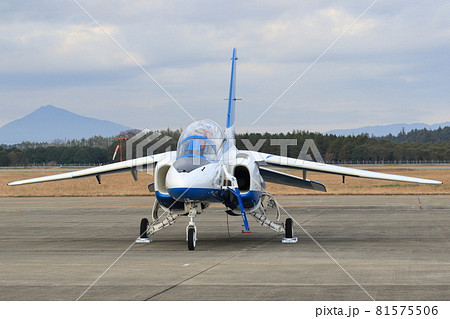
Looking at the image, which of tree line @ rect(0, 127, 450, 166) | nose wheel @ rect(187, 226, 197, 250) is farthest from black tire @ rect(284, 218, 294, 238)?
tree line @ rect(0, 127, 450, 166)

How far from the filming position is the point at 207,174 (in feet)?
51.1

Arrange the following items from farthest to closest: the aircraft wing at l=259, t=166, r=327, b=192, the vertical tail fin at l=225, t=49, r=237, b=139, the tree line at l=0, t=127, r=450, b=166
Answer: the tree line at l=0, t=127, r=450, b=166
the aircraft wing at l=259, t=166, r=327, b=192
the vertical tail fin at l=225, t=49, r=237, b=139

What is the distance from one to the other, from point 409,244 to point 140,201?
23.6 metres

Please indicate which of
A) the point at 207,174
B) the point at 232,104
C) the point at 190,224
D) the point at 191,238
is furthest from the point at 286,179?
the point at 207,174

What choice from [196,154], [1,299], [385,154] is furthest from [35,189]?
[385,154]

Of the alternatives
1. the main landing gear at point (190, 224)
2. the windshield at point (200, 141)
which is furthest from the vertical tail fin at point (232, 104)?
the main landing gear at point (190, 224)

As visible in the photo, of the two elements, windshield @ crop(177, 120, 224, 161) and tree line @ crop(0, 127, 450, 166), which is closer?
windshield @ crop(177, 120, 224, 161)

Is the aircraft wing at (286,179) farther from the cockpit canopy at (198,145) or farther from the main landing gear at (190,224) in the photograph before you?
the cockpit canopy at (198,145)

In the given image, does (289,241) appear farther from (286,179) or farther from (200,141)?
(200,141)

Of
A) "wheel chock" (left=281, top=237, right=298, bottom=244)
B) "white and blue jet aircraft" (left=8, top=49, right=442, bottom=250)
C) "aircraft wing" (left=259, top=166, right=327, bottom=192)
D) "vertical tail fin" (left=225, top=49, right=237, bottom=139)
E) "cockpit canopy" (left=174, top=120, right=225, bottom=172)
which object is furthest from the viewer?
"aircraft wing" (left=259, top=166, right=327, bottom=192)

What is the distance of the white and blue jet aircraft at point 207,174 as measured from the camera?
15.4 m

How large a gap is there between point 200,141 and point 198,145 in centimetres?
16

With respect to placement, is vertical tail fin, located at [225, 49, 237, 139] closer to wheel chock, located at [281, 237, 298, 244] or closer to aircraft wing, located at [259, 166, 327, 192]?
aircraft wing, located at [259, 166, 327, 192]

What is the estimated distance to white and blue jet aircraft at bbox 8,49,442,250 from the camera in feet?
50.5
